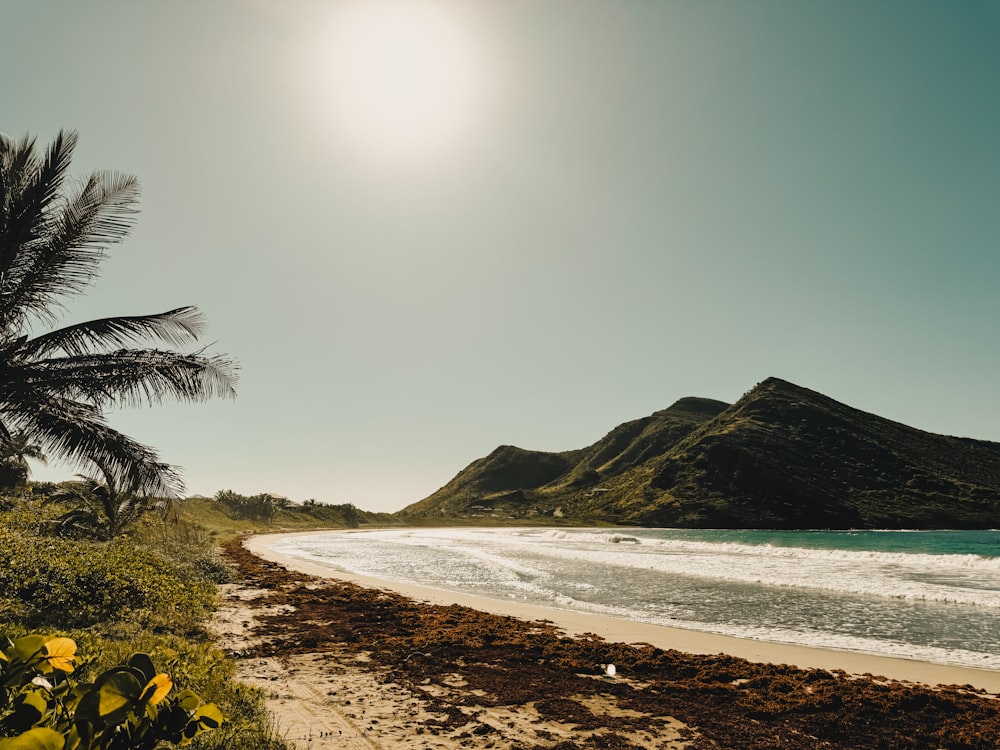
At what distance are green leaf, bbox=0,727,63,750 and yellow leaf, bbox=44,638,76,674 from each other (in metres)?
0.63

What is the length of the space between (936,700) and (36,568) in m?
17.6

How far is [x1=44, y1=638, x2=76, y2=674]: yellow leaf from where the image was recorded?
1.88 m

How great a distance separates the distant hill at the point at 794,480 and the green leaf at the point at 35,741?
124 meters

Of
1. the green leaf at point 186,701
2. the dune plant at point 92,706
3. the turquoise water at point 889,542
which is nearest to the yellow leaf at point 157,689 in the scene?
the dune plant at point 92,706

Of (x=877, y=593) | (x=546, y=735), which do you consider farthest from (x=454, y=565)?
(x=546, y=735)

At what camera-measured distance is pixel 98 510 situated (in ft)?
75.0

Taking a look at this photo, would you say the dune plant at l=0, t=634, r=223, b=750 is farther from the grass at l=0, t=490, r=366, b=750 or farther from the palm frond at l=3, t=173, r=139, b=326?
the palm frond at l=3, t=173, r=139, b=326

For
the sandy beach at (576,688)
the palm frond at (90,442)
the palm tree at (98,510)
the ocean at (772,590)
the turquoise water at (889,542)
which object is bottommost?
the turquoise water at (889,542)

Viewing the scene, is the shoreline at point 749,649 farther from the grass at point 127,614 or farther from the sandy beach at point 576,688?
the grass at point 127,614

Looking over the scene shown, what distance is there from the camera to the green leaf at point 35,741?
131cm

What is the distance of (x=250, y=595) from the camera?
58.6ft

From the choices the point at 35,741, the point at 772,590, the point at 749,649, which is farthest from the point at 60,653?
the point at 772,590

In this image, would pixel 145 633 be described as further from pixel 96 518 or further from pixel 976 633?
pixel 976 633

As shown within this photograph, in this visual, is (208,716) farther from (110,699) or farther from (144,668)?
(110,699)
